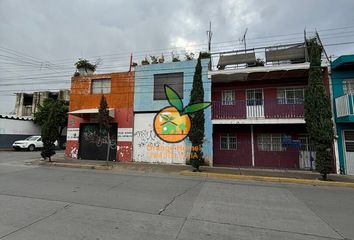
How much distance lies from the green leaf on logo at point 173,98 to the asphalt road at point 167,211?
715 centimetres

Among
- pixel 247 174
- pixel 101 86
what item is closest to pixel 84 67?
pixel 101 86

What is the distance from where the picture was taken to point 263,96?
15.6m

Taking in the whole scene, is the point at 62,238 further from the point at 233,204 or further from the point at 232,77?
the point at 232,77

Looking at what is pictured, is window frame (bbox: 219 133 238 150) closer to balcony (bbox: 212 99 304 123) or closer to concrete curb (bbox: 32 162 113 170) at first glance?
balcony (bbox: 212 99 304 123)

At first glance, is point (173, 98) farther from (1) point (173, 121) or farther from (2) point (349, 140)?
(2) point (349, 140)

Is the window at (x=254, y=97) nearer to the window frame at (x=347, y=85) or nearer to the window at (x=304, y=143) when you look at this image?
the window at (x=304, y=143)

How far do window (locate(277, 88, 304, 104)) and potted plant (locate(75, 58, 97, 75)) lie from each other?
13831 mm

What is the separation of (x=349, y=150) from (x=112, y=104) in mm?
15122

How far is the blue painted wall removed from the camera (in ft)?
48.5

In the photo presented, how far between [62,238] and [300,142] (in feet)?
48.0

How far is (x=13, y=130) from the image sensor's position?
87.9ft

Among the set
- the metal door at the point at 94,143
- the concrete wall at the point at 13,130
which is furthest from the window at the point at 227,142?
the concrete wall at the point at 13,130

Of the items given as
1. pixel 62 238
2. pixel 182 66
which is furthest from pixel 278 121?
pixel 62 238

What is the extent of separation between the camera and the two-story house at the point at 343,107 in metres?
12.8
